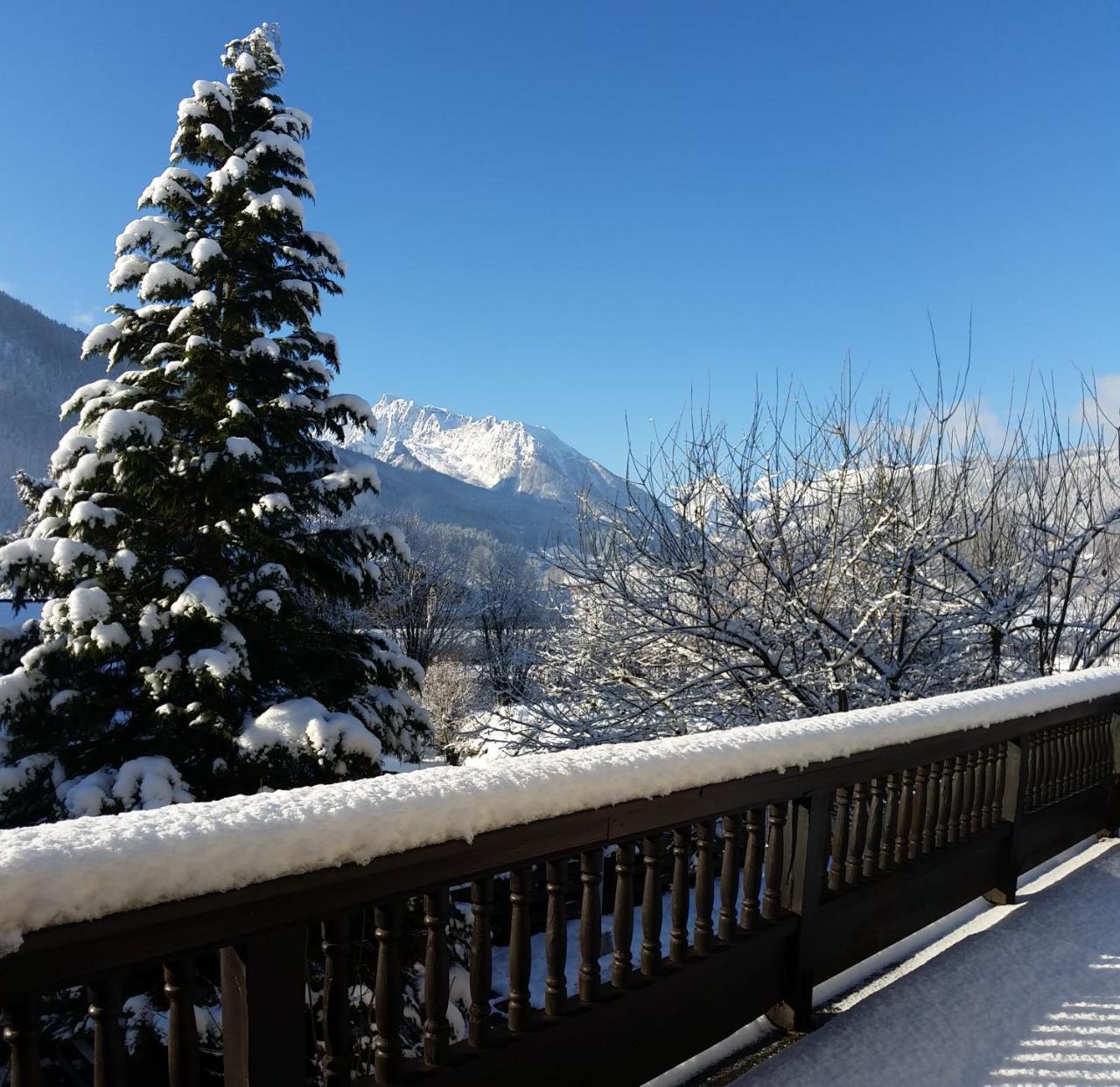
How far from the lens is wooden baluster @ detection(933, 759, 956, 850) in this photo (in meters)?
3.55

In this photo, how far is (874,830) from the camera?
10.4ft

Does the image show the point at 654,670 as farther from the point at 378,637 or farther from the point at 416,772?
the point at 416,772

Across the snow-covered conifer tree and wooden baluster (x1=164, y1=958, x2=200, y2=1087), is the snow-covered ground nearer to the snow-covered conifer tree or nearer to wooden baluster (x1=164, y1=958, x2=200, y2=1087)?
wooden baluster (x1=164, y1=958, x2=200, y2=1087)

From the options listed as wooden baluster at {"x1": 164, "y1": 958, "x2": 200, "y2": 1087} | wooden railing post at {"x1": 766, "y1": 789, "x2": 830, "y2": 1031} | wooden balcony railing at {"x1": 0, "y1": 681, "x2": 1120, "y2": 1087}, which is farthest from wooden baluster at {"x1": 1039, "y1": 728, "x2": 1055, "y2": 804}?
wooden baluster at {"x1": 164, "y1": 958, "x2": 200, "y2": 1087}

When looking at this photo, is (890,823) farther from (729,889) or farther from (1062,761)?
(1062,761)

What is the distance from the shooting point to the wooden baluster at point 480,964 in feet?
6.30

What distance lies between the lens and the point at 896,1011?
2.92 m

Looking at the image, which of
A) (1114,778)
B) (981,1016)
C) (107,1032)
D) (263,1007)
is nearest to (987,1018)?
(981,1016)

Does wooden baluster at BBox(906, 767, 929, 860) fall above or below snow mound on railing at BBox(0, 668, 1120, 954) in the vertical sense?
below

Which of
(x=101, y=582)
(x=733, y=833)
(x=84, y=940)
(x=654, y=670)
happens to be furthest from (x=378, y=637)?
(x=84, y=940)

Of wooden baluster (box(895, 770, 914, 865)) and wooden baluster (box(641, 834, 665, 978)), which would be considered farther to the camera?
wooden baluster (box(895, 770, 914, 865))

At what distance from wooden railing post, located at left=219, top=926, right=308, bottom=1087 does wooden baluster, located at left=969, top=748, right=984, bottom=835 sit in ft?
10.7

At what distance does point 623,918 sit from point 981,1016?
1632mm

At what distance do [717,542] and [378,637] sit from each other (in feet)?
11.8
